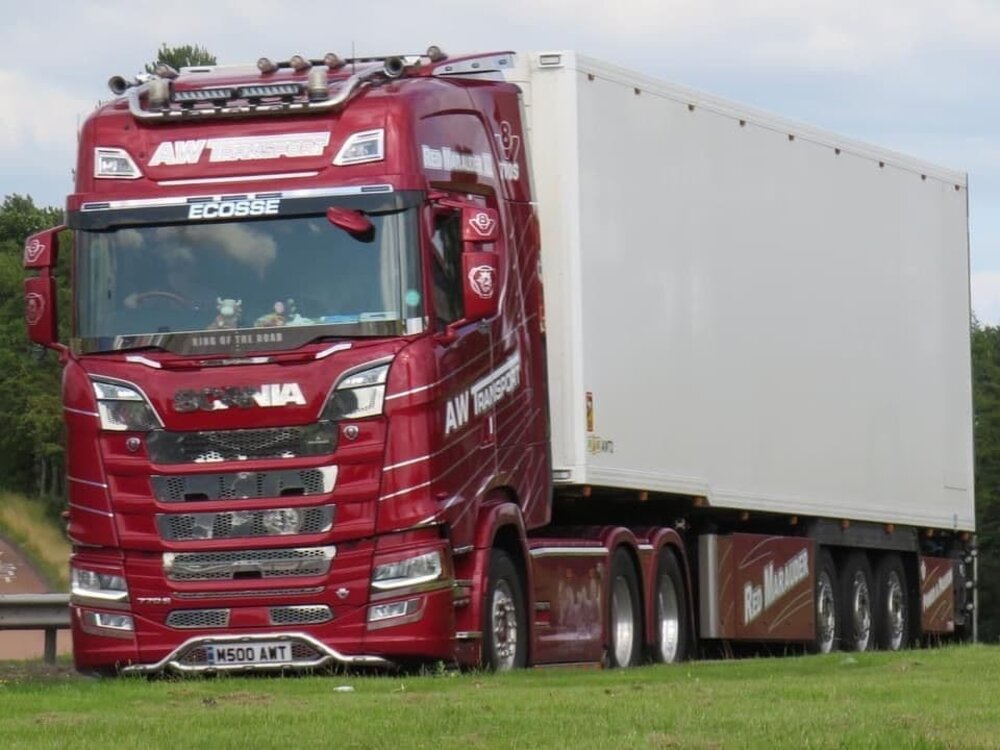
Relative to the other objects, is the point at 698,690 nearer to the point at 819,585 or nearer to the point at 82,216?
the point at 82,216

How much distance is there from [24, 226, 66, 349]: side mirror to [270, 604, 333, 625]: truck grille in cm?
222

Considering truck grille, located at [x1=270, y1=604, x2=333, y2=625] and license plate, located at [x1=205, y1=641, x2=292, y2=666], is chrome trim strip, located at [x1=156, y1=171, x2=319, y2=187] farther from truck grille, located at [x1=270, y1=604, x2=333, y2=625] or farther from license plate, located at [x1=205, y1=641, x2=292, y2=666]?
license plate, located at [x1=205, y1=641, x2=292, y2=666]

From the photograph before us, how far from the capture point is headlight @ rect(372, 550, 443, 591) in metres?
16.4

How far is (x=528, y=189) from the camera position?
61.5ft

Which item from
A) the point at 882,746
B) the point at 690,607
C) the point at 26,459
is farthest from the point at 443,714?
the point at 26,459

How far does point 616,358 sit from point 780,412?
3.94 m

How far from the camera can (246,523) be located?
16.4 metres

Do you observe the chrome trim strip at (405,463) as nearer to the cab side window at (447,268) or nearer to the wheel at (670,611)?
the cab side window at (447,268)

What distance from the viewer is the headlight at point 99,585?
16.7 metres

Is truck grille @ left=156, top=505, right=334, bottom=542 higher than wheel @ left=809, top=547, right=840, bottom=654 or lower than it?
higher

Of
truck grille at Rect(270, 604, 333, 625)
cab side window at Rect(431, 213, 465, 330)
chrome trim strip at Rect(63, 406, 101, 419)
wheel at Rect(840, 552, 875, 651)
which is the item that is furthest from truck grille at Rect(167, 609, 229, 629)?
wheel at Rect(840, 552, 875, 651)

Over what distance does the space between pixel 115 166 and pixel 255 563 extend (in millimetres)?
2731

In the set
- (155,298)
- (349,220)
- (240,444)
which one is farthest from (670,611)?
(155,298)

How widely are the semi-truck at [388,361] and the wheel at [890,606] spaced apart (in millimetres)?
5881
